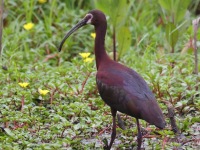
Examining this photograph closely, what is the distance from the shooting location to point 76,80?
6.78m

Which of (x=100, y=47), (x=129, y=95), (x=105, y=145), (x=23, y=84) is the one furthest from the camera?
(x=23, y=84)

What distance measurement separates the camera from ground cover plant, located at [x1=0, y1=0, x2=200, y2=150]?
546 centimetres

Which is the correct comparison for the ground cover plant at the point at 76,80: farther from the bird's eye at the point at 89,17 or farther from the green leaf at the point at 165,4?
the bird's eye at the point at 89,17

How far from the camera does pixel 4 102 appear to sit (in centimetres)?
603

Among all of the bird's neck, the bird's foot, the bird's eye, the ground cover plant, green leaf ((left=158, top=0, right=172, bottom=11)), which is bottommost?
the bird's foot

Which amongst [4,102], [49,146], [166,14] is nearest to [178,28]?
[166,14]

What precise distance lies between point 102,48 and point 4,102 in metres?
1.08

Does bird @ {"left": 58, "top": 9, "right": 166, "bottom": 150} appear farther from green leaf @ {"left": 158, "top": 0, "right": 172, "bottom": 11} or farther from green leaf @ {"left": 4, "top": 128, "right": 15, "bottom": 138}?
green leaf @ {"left": 158, "top": 0, "right": 172, "bottom": 11}

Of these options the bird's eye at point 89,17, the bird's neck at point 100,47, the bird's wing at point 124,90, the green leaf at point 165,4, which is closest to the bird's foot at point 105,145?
the bird's wing at point 124,90

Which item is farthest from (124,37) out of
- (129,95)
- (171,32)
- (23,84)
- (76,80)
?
(129,95)

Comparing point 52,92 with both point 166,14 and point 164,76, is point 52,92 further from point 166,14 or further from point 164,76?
point 166,14

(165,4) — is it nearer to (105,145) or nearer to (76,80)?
(76,80)

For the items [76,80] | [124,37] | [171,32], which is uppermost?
[171,32]

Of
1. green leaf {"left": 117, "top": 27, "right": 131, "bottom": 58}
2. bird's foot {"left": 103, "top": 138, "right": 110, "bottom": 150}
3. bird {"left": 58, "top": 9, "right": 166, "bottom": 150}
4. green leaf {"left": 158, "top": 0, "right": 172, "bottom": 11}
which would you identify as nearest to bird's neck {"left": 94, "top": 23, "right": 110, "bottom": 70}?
bird {"left": 58, "top": 9, "right": 166, "bottom": 150}
